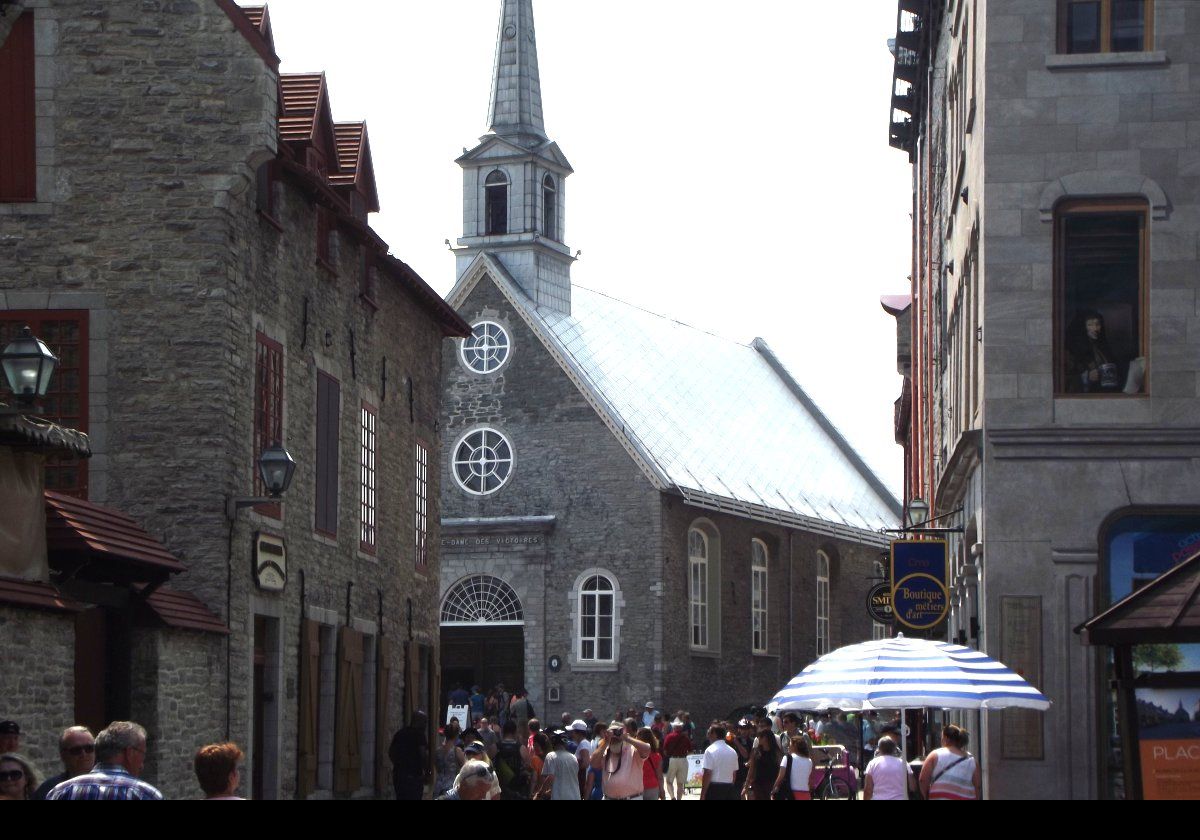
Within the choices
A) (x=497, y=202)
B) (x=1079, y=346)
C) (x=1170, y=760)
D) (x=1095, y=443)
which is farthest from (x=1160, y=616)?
(x=497, y=202)

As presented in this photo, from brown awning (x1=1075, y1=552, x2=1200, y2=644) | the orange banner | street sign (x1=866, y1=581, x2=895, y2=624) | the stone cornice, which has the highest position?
the stone cornice

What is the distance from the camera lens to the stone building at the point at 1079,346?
1927 cm

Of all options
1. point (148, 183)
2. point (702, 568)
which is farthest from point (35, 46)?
point (702, 568)

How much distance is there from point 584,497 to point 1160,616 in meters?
36.1

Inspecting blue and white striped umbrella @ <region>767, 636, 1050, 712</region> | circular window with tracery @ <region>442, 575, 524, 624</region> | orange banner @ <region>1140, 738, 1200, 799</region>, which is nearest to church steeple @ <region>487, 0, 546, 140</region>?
circular window with tracery @ <region>442, 575, 524, 624</region>

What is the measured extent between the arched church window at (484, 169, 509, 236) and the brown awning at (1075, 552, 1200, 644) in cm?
4141

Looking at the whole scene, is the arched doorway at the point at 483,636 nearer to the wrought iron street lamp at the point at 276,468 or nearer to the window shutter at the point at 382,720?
the window shutter at the point at 382,720

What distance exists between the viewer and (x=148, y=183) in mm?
21281

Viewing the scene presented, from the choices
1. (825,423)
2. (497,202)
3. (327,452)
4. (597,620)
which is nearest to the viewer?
(327,452)

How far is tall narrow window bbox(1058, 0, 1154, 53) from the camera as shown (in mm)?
19891

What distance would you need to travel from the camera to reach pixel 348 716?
26.2 metres

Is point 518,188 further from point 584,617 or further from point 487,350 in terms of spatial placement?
point 584,617

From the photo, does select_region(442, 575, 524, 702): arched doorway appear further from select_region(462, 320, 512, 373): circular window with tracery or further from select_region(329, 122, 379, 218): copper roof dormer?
select_region(329, 122, 379, 218): copper roof dormer

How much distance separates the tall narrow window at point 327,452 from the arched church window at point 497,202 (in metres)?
29.3
